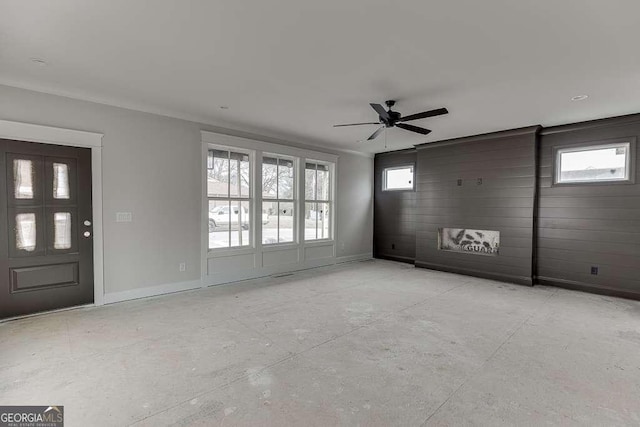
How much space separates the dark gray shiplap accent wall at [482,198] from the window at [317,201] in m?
1.96

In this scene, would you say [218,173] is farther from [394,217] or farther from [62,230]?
[394,217]

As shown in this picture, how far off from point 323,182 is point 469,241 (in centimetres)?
319

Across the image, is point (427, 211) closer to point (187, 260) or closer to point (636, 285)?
point (636, 285)

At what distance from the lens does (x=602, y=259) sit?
15.5ft

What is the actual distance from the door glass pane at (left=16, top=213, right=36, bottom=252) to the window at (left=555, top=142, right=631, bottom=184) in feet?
24.1

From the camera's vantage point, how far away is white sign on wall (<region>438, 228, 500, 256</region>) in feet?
19.0

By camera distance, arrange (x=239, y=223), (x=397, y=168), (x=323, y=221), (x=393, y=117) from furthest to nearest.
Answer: (x=397, y=168) < (x=323, y=221) < (x=239, y=223) < (x=393, y=117)

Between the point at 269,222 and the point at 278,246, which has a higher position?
the point at 269,222

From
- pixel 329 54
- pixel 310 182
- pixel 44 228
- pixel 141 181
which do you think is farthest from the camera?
pixel 310 182

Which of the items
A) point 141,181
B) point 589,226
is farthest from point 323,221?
point 589,226

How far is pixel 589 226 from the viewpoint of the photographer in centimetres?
482

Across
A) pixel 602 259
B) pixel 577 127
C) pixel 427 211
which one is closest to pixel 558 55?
pixel 577 127

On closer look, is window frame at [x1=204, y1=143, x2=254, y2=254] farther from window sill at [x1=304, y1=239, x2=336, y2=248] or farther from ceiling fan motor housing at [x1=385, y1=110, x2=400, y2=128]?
ceiling fan motor housing at [x1=385, y1=110, x2=400, y2=128]

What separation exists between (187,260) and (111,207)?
1.27 meters
